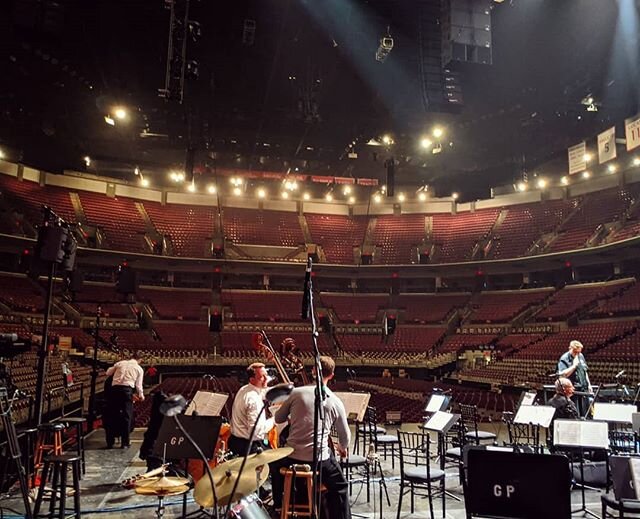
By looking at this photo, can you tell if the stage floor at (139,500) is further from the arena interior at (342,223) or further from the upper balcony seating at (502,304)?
the upper balcony seating at (502,304)

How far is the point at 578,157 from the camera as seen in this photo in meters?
15.0

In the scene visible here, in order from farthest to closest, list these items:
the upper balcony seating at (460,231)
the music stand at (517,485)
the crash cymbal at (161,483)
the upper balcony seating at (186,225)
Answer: the upper balcony seating at (460,231), the upper balcony seating at (186,225), the crash cymbal at (161,483), the music stand at (517,485)

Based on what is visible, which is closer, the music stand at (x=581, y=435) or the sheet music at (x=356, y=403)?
the music stand at (x=581, y=435)

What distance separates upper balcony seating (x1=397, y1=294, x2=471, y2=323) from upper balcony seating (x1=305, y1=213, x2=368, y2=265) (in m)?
3.91

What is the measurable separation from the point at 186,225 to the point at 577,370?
23277mm

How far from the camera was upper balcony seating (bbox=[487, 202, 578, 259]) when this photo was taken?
25.3 meters

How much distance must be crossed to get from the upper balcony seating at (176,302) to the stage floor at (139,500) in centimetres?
1857

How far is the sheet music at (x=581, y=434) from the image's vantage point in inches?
192

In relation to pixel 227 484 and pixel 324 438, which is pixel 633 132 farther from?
pixel 227 484

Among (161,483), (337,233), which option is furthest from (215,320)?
(161,483)

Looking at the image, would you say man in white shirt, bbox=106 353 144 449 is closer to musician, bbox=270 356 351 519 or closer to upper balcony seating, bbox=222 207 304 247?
musician, bbox=270 356 351 519

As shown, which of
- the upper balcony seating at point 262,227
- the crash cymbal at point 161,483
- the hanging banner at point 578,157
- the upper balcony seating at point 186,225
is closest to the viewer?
the crash cymbal at point 161,483

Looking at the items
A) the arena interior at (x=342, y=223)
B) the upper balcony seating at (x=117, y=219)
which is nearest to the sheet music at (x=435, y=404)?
the arena interior at (x=342, y=223)

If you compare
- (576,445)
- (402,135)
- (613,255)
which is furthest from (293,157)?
(613,255)
